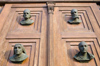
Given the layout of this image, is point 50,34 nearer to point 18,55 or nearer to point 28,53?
point 28,53

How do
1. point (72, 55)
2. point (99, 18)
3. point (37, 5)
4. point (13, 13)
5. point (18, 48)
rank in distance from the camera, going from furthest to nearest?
1. point (37, 5)
2. point (13, 13)
3. point (99, 18)
4. point (72, 55)
5. point (18, 48)

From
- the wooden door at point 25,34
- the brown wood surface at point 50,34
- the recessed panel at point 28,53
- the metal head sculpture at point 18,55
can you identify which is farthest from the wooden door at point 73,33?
the metal head sculpture at point 18,55

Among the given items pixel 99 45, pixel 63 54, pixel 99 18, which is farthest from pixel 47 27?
pixel 99 18

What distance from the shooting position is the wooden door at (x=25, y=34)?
2533mm

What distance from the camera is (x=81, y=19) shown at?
3521 mm

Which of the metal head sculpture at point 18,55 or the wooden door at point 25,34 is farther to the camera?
the wooden door at point 25,34

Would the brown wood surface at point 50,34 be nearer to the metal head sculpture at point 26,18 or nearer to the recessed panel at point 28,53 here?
the recessed panel at point 28,53

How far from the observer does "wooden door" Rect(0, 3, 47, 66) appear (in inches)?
99.7

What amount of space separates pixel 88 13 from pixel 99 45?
1329 millimetres

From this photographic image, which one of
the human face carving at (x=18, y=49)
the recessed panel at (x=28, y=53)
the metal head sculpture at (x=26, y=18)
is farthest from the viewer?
the metal head sculpture at (x=26, y=18)

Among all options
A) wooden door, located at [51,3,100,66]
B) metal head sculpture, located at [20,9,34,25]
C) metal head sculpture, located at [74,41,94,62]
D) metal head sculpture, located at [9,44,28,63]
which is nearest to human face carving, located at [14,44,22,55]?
metal head sculpture, located at [9,44,28,63]

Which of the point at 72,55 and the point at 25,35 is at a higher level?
the point at 25,35

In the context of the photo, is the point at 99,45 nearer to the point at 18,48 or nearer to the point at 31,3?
the point at 18,48

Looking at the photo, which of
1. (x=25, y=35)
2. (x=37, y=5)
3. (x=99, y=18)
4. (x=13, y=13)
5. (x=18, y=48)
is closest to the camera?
(x=18, y=48)
